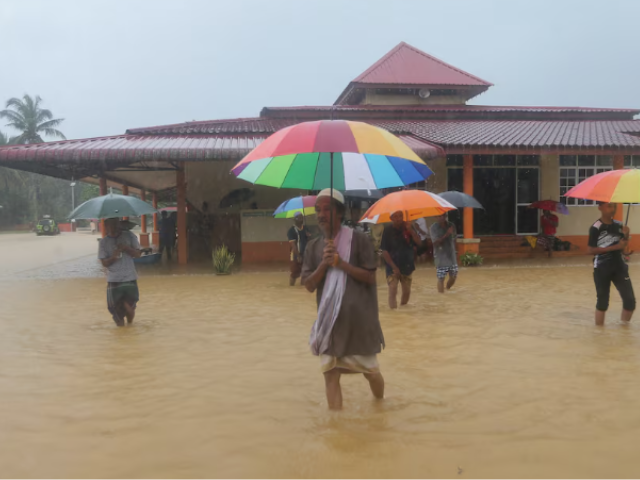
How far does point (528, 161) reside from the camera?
17047mm

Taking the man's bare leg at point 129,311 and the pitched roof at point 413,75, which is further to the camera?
the pitched roof at point 413,75

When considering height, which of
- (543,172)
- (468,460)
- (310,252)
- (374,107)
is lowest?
(468,460)

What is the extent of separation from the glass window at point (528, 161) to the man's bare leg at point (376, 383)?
46.4ft

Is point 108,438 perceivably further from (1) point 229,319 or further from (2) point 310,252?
(1) point 229,319

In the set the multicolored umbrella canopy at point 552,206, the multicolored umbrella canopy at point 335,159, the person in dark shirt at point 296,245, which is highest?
the multicolored umbrella canopy at point 335,159

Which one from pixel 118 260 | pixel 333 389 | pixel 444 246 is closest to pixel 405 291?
pixel 444 246

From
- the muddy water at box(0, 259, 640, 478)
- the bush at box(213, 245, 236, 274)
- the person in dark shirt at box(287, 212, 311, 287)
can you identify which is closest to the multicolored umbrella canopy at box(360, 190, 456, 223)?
the muddy water at box(0, 259, 640, 478)

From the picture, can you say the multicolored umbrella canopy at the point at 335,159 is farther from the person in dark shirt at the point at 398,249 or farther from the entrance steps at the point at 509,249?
the entrance steps at the point at 509,249

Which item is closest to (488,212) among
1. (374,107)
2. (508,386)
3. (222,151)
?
(374,107)

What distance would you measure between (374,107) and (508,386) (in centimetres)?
1652

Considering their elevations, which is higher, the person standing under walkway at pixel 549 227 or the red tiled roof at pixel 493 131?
the red tiled roof at pixel 493 131

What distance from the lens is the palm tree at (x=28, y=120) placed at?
50.7 meters

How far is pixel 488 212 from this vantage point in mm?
17156

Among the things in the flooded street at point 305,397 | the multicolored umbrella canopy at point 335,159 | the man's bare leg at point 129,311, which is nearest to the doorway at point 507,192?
the flooded street at point 305,397
